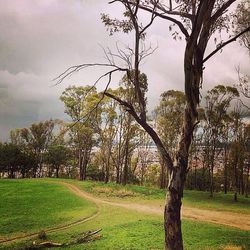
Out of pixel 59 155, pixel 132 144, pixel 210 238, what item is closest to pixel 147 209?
pixel 210 238

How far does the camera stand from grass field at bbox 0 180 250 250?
15.9 m

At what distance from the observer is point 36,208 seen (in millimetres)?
29969

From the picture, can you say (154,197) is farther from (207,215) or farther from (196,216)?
(196,216)

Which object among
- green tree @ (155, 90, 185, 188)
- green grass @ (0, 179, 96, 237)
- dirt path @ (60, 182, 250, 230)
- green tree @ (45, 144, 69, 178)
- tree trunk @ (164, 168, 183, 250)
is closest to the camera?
tree trunk @ (164, 168, 183, 250)

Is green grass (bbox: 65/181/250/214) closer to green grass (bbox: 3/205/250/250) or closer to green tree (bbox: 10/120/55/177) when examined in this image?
green grass (bbox: 3/205/250/250)

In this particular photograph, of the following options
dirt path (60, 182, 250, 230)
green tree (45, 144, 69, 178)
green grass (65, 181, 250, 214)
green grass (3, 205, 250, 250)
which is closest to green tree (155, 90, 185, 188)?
green grass (65, 181, 250, 214)

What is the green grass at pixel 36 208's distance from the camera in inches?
950

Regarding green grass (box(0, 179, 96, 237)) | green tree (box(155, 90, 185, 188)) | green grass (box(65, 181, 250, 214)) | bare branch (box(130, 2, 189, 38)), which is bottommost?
green grass (box(0, 179, 96, 237))

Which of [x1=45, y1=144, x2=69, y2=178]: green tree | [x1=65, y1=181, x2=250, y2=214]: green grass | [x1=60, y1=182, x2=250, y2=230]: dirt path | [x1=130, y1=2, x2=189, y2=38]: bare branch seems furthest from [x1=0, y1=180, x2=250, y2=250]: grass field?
[x1=45, y1=144, x2=69, y2=178]: green tree

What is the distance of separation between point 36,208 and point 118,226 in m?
12.0

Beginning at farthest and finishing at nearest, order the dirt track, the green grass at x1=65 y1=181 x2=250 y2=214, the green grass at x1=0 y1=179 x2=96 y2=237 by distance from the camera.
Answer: the green grass at x1=65 y1=181 x2=250 y2=214
the green grass at x1=0 y1=179 x2=96 y2=237
the dirt track

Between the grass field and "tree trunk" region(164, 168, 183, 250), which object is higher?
"tree trunk" region(164, 168, 183, 250)

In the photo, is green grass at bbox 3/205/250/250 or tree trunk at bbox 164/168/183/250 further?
green grass at bbox 3/205/250/250

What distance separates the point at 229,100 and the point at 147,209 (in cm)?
1850
